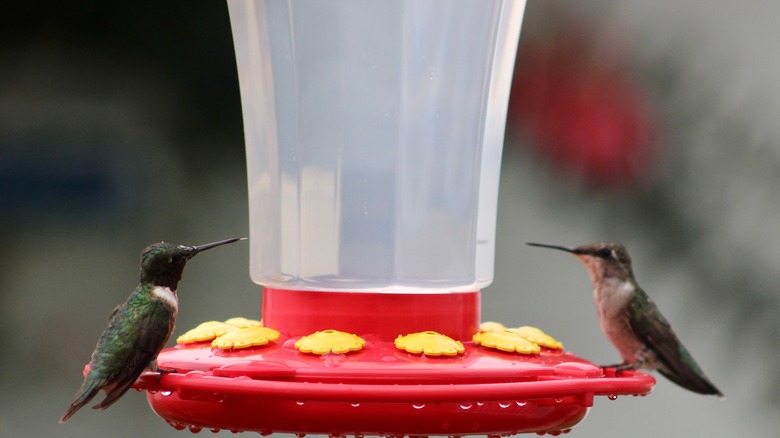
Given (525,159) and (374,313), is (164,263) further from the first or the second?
(525,159)

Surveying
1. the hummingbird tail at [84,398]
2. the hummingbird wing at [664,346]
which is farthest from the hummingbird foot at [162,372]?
the hummingbird wing at [664,346]

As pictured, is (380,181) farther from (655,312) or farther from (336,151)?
(655,312)

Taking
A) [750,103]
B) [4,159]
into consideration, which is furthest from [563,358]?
[4,159]

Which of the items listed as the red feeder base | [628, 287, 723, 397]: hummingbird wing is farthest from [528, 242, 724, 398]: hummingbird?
the red feeder base

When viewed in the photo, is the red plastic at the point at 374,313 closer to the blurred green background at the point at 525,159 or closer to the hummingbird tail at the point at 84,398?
the hummingbird tail at the point at 84,398

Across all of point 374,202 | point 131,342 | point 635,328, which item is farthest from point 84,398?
point 635,328

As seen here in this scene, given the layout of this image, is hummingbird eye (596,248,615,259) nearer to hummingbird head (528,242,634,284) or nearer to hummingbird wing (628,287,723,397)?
hummingbird head (528,242,634,284)
